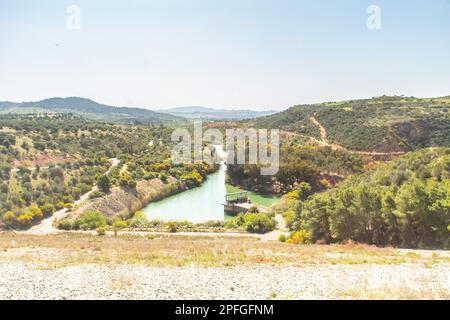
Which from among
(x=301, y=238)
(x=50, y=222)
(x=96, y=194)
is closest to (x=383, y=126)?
(x=96, y=194)

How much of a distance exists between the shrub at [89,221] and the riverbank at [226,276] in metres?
21.9

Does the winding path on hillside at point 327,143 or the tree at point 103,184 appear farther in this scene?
the winding path on hillside at point 327,143

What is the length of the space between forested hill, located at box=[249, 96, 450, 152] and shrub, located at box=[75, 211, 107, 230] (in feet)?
188

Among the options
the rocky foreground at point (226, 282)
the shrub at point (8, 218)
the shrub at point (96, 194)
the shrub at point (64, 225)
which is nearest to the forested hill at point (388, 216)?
the rocky foreground at point (226, 282)

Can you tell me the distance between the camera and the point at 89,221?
39.0 metres

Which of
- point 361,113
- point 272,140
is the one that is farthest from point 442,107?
point 272,140

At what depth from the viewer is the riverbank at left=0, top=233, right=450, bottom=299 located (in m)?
9.84

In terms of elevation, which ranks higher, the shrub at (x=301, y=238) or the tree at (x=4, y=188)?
the tree at (x=4, y=188)

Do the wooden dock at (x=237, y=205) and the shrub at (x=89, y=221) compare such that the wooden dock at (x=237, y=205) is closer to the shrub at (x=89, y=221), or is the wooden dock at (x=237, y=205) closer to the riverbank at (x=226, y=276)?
the shrub at (x=89, y=221)

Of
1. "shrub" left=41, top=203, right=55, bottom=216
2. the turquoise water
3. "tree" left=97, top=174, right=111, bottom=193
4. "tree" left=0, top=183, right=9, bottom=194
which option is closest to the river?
the turquoise water

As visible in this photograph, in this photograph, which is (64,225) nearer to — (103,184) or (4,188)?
(4,188)

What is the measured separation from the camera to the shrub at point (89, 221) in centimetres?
3800

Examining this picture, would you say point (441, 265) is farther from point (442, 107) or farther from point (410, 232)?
point (442, 107)

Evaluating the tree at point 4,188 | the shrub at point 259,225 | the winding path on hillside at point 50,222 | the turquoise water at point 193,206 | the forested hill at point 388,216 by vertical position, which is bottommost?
the turquoise water at point 193,206
